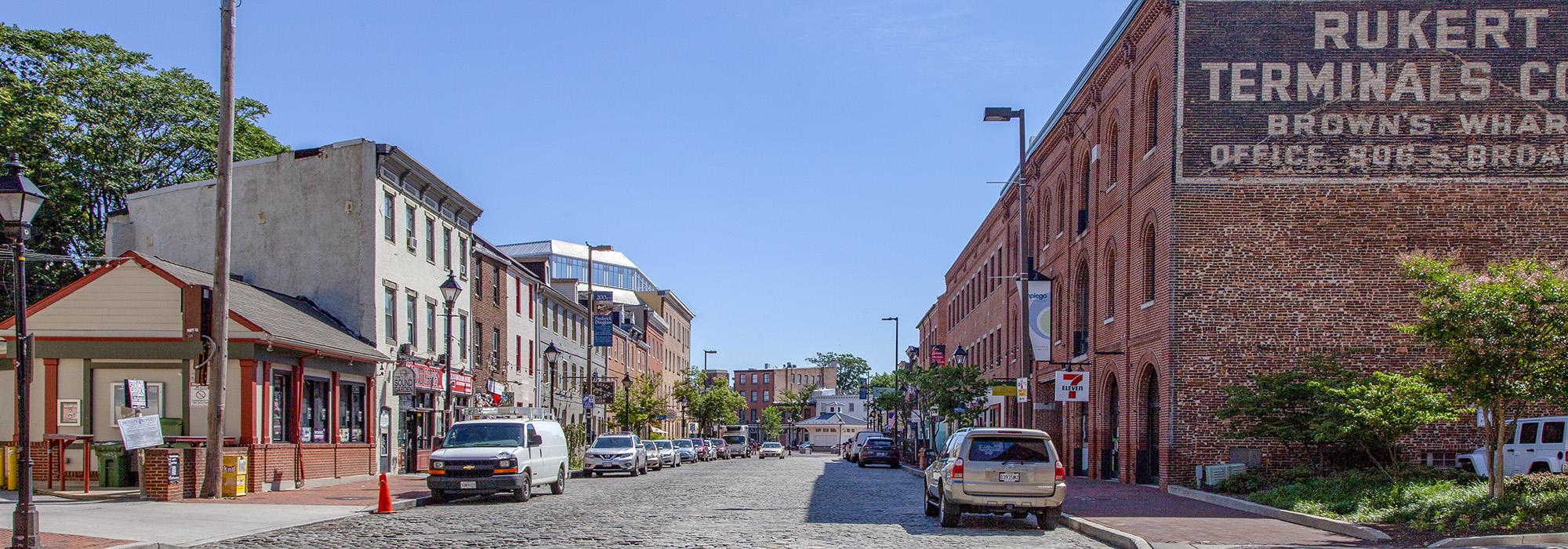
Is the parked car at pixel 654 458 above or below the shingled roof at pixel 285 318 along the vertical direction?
below

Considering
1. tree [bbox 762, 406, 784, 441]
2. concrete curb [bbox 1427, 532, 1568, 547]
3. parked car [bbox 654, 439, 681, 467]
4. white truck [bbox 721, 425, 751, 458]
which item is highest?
concrete curb [bbox 1427, 532, 1568, 547]

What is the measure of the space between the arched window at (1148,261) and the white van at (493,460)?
13.5m

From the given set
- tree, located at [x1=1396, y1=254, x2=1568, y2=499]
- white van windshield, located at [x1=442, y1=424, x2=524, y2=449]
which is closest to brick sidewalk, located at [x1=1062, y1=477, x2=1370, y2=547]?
tree, located at [x1=1396, y1=254, x2=1568, y2=499]

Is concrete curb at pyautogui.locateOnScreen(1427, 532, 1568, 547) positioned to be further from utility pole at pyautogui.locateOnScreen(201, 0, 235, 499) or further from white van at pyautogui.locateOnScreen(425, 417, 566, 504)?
utility pole at pyautogui.locateOnScreen(201, 0, 235, 499)

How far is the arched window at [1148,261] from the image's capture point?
30.4m

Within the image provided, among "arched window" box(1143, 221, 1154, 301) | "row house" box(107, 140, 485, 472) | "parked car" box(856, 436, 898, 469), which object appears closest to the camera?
"arched window" box(1143, 221, 1154, 301)

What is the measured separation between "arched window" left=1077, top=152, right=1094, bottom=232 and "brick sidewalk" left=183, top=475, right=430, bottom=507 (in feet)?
62.4

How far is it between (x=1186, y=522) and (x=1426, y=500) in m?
3.13

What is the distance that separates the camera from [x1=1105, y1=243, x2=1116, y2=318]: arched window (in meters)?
34.5

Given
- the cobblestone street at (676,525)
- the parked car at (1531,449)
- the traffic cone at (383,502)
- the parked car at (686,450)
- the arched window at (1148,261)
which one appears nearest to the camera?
the cobblestone street at (676,525)

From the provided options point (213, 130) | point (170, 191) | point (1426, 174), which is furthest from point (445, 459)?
point (213, 130)

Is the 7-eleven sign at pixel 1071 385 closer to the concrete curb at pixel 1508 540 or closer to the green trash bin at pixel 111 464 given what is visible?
the concrete curb at pixel 1508 540

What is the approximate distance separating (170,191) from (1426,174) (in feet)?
97.6

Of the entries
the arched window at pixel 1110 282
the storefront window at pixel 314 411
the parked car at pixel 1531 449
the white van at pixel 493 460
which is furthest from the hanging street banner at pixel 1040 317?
the storefront window at pixel 314 411
